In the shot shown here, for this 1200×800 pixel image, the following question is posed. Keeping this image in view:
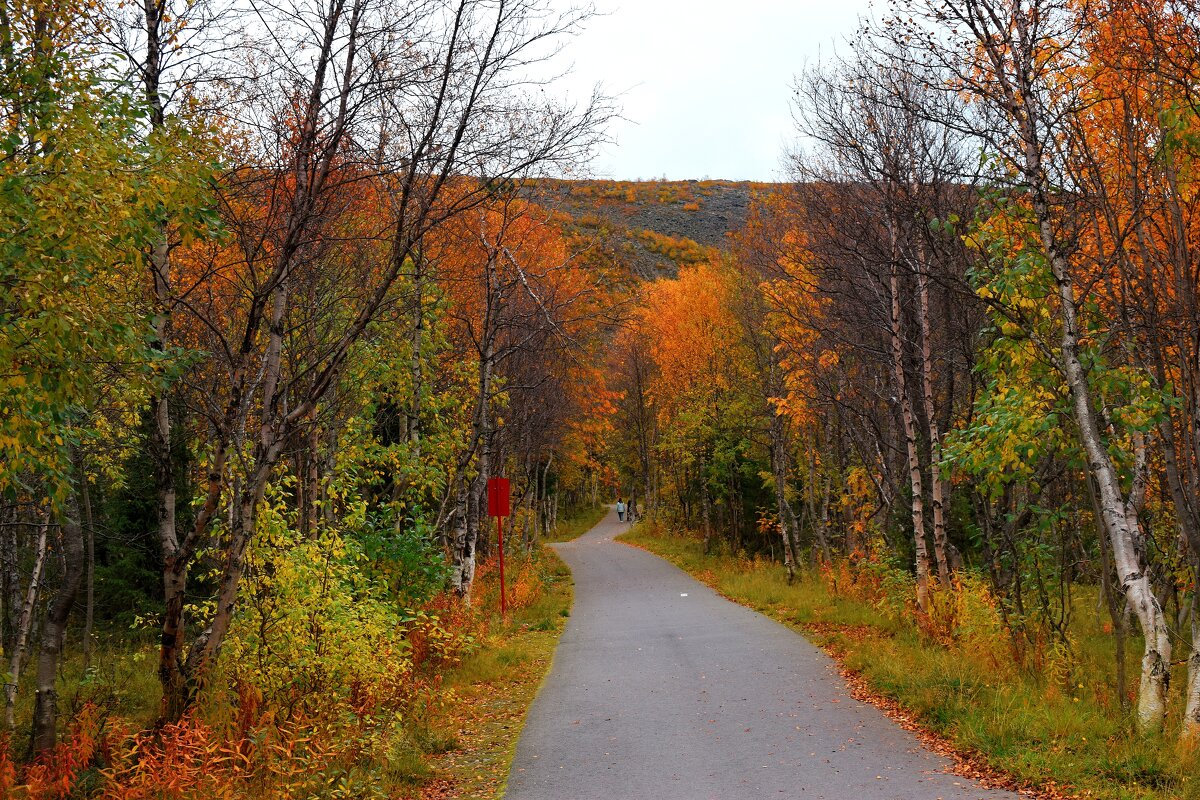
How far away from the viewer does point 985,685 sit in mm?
7961

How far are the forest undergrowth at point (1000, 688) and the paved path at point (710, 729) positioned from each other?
0.39m

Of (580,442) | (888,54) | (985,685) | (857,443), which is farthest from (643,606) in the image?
(580,442)

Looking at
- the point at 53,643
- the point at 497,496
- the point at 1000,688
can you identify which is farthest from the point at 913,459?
the point at 53,643

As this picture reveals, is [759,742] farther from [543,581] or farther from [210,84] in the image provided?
[543,581]

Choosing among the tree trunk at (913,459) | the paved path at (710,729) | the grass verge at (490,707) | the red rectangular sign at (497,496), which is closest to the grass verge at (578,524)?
the red rectangular sign at (497,496)

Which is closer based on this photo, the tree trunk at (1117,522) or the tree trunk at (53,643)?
the tree trunk at (1117,522)

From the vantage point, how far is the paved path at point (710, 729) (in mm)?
6297

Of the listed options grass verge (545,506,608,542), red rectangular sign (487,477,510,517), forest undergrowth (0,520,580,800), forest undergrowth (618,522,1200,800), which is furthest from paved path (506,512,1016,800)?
grass verge (545,506,608,542)

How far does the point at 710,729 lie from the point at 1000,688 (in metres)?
2.66

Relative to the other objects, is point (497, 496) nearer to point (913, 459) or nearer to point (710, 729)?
point (913, 459)

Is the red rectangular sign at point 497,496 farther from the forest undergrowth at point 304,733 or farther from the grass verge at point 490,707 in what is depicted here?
the forest undergrowth at point 304,733

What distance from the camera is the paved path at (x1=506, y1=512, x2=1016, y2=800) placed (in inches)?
248

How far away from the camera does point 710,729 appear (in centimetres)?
799

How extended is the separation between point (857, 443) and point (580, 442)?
878 inches
